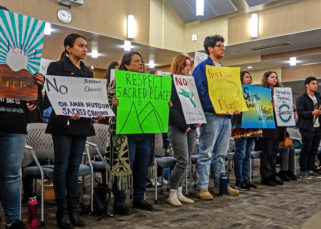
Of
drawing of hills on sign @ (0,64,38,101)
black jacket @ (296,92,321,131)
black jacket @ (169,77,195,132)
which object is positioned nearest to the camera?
drawing of hills on sign @ (0,64,38,101)

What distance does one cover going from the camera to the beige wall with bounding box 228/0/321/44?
32.9 feet

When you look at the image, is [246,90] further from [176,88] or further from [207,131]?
[176,88]

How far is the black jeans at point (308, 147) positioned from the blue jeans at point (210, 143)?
2.36 metres

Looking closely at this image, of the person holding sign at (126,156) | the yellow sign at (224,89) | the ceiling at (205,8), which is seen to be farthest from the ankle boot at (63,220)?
the ceiling at (205,8)

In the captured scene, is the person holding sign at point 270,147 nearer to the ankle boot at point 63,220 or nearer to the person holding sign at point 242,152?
the person holding sign at point 242,152

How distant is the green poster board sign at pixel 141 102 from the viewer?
3.32 meters

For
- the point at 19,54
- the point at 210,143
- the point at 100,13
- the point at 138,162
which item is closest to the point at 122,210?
the point at 138,162

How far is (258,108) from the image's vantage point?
4.90 metres

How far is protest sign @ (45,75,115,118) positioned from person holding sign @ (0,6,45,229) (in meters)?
0.18

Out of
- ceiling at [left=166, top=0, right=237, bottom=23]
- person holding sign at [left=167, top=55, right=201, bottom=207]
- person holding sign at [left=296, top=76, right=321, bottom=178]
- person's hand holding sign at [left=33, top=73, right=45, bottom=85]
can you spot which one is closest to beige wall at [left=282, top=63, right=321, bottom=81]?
ceiling at [left=166, top=0, right=237, bottom=23]

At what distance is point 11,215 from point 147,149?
1329 mm

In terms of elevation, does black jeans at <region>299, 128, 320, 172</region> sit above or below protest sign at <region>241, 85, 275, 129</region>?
below

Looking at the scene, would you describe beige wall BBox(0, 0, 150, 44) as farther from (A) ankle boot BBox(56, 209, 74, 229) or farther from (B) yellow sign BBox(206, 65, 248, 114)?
(A) ankle boot BBox(56, 209, 74, 229)

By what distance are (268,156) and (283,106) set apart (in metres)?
0.80
